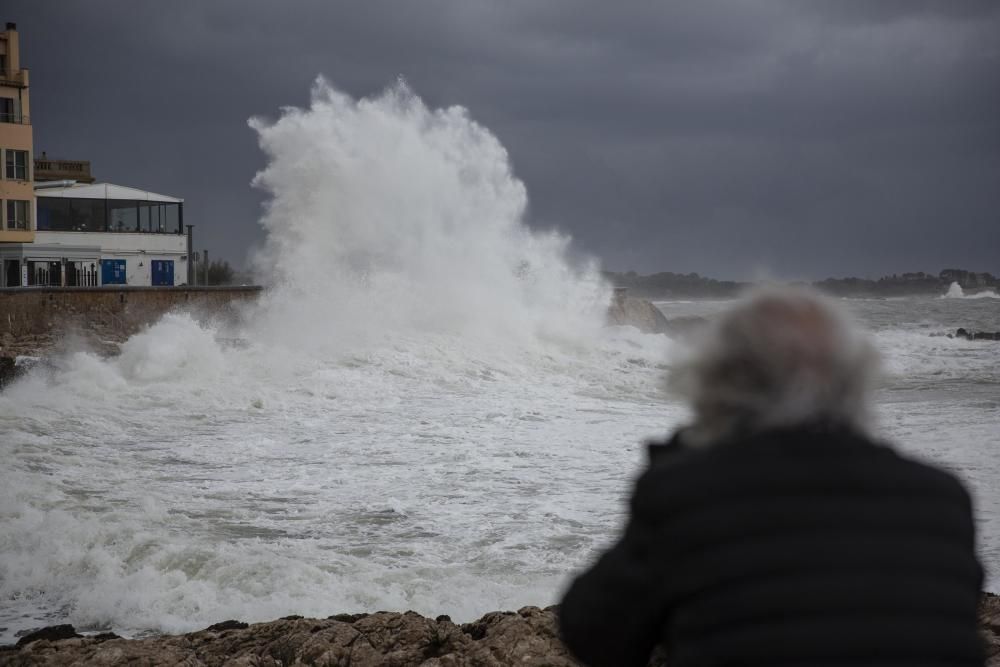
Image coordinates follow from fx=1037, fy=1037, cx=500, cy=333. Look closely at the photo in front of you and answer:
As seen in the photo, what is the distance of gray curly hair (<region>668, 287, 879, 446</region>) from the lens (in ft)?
5.13

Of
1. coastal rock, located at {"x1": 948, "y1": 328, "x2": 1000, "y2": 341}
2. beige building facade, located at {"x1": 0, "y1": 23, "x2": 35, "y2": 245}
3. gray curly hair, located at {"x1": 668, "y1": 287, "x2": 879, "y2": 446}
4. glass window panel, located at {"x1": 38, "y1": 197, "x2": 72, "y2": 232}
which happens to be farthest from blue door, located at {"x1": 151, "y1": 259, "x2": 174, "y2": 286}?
gray curly hair, located at {"x1": 668, "y1": 287, "x2": 879, "y2": 446}

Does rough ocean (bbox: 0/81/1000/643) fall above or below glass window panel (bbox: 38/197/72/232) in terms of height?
below

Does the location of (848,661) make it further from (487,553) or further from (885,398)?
(885,398)

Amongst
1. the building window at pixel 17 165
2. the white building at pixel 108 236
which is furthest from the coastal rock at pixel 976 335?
the building window at pixel 17 165

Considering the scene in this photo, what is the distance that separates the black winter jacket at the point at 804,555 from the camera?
1475mm

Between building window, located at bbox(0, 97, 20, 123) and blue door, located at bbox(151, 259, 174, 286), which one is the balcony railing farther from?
building window, located at bbox(0, 97, 20, 123)

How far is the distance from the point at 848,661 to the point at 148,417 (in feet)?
49.1

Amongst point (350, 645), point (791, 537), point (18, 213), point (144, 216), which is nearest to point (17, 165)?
point (18, 213)

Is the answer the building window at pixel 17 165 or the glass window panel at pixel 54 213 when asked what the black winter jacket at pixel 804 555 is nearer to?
the building window at pixel 17 165

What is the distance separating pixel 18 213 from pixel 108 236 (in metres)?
5.94

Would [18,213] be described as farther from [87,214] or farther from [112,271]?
[87,214]

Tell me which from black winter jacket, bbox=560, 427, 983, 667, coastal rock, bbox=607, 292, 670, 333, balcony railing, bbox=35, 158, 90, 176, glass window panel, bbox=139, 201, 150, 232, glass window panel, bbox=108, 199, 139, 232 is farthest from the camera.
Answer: balcony railing, bbox=35, 158, 90, 176

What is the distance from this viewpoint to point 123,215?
140ft

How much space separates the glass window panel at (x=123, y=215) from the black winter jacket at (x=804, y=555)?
142ft
